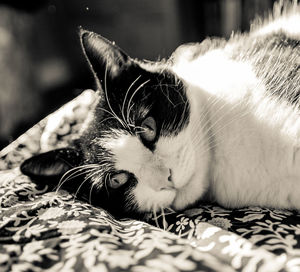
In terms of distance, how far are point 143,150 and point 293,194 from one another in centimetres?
36

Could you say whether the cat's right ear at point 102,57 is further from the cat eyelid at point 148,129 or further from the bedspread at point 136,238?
the bedspread at point 136,238

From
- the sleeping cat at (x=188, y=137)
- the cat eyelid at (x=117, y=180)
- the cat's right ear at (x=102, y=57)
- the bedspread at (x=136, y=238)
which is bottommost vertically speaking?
the bedspread at (x=136, y=238)

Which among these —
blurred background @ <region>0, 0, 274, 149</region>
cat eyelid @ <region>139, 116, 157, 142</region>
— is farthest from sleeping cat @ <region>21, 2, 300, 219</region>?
blurred background @ <region>0, 0, 274, 149</region>

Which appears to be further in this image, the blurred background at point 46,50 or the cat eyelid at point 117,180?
the blurred background at point 46,50

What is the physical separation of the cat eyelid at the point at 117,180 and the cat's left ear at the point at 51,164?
0.39 feet

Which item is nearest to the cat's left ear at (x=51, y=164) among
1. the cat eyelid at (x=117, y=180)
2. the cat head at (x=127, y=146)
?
the cat head at (x=127, y=146)

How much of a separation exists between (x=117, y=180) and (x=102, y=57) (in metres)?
0.31

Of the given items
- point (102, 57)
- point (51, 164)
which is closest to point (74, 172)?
point (51, 164)

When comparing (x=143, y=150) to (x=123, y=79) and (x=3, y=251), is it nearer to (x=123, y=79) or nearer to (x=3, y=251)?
(x=123, y=79)

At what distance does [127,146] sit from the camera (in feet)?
2.88

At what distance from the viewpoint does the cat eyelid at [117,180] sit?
893 mm

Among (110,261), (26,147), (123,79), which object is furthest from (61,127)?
(110,261)

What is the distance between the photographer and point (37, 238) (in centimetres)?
68

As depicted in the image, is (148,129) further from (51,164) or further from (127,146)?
(51,164)
